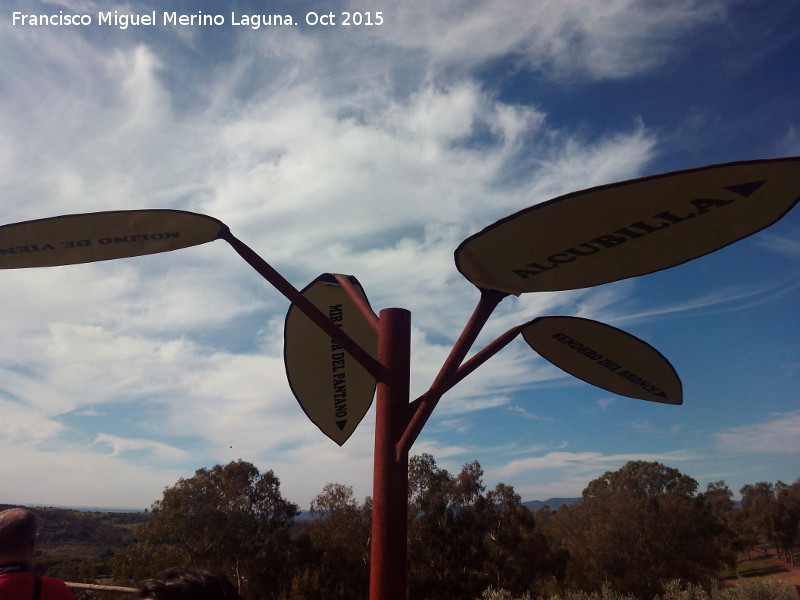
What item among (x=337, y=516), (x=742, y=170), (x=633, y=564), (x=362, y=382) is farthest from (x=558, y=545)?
(x=742, y=170)

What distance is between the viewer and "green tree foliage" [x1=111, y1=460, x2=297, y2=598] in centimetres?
2889

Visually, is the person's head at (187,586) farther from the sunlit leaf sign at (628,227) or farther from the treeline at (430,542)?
the treeline at (430,542)

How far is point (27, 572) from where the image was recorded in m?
2.21

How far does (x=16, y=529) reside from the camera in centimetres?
221

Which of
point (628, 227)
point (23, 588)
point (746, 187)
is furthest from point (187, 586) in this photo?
point (746, 187)

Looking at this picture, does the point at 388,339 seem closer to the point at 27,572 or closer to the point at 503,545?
the point at 27,572

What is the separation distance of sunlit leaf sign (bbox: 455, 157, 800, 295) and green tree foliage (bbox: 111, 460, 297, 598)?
30.1m

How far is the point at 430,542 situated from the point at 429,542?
0.06 m

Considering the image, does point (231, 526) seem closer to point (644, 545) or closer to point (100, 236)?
point (644, 545)

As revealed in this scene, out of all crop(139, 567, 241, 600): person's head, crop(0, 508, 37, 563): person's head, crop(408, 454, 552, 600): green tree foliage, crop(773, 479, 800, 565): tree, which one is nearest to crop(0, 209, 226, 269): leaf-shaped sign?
crop(0, 508, 37, 563): person's head

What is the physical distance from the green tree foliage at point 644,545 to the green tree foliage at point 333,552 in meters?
13.4

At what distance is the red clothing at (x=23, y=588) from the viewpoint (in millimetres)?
2115

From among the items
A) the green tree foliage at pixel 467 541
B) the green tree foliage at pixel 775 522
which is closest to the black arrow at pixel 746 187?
the green tree foliage at pixel 467 541

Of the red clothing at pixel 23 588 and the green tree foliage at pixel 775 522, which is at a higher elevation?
the red clothing at pixel 23 588
